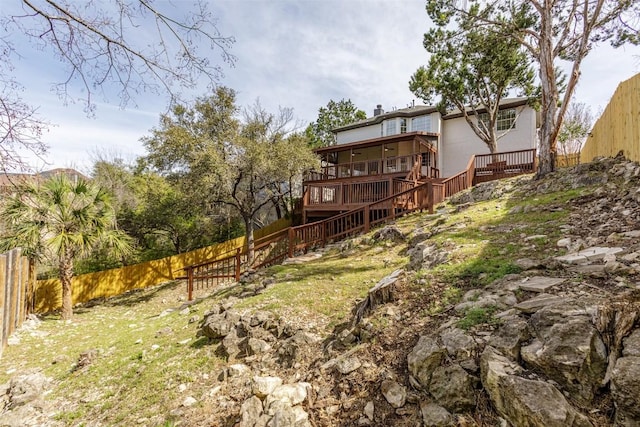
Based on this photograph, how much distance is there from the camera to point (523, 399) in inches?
71.6

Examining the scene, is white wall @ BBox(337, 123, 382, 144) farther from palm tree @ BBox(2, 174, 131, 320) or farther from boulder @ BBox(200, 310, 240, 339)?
boulder @ BBox(200, 310, 240, 339)

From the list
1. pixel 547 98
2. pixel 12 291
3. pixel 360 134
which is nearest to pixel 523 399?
pixel 12 291

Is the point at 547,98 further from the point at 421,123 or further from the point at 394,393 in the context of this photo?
the point at 394,393

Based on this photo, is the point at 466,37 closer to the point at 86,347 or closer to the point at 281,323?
the point at 281,323

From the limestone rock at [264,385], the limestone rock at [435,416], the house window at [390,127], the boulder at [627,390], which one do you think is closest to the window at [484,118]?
the house window at [390,127]

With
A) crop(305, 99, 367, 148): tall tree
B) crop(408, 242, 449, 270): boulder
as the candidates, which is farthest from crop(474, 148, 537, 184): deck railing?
crop(305, 99, 367, 148): tall tree

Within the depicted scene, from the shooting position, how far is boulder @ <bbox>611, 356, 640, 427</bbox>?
161 centimetres

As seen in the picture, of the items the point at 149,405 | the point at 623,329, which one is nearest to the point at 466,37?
the point at 623,329

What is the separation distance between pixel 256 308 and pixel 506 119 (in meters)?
18.2

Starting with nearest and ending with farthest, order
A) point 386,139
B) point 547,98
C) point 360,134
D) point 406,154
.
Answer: point 547,98, point 386,139, point 406,154, point 360,134

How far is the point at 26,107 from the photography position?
8.25 feet

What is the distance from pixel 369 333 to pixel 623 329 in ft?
6.59

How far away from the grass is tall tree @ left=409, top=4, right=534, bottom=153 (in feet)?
29.5

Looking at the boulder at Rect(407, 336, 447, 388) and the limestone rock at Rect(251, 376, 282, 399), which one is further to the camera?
the limestone rock at Rect(251, 376, 282, 399)
